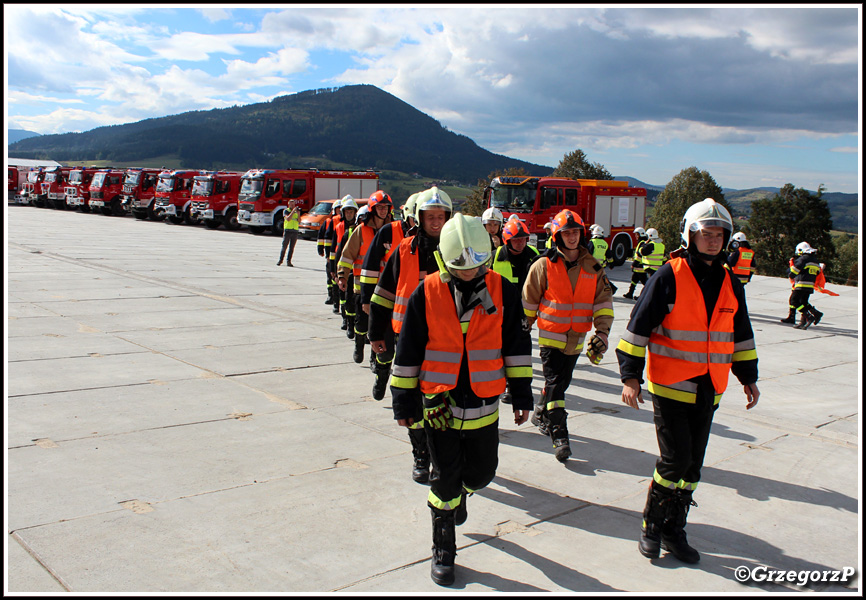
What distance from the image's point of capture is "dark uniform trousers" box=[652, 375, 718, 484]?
12.7 ft

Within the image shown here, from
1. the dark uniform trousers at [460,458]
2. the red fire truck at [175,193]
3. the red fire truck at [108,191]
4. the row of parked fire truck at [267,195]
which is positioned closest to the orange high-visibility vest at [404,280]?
the dark uniform trousers at [460,458]

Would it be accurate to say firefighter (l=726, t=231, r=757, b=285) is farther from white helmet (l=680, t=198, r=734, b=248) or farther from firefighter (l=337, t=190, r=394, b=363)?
white helmet (l=680, t=198, r=734, b=248)

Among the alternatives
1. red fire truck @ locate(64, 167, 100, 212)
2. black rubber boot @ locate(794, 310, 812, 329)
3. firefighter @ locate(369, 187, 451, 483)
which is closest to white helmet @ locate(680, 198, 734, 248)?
firefighter @ locate(369, 187, 451, 483)

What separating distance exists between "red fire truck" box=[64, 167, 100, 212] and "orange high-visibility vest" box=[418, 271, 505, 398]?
45558 mm

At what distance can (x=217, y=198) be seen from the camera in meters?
33.6

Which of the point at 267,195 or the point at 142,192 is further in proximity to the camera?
the point at 142,192

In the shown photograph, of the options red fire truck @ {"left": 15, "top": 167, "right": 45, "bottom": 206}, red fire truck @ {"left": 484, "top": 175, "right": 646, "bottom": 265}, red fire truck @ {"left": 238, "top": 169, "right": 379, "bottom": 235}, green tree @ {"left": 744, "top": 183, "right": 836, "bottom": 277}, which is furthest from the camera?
green tree @ {"left": 744, "top": 183, "right": 836, "bottom": 277}

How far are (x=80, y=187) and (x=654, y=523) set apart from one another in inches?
1871

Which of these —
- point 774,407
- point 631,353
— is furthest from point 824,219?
point 631,353

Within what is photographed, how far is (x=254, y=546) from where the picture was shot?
3.75m

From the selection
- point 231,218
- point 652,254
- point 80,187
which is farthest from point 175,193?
point 652,254

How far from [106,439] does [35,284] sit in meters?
9.32

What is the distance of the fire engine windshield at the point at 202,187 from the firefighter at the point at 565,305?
1214 inches

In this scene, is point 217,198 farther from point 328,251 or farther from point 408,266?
point 408,266
